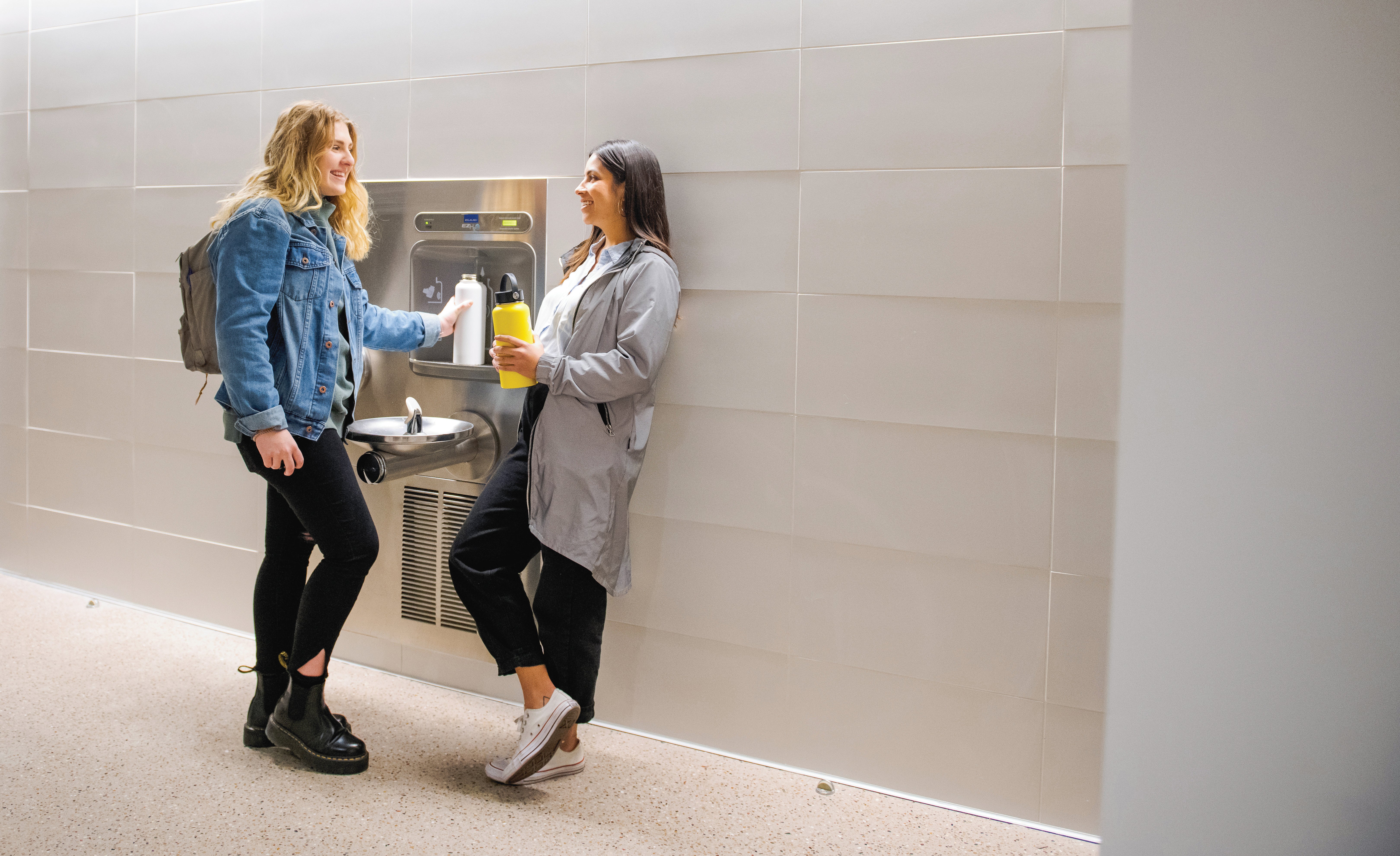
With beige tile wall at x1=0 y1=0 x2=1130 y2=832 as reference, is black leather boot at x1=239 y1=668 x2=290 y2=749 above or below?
below

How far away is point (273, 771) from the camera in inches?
88.2

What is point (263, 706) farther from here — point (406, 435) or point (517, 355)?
point (517, 355)

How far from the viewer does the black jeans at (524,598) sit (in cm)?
217

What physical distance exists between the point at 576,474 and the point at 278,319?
0.74m

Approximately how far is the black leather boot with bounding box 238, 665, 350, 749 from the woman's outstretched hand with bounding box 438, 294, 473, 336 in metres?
0.95

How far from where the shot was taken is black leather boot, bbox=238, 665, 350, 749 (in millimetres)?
2336

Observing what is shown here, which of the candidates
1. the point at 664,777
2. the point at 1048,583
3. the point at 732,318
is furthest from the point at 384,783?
the point at 1048,583

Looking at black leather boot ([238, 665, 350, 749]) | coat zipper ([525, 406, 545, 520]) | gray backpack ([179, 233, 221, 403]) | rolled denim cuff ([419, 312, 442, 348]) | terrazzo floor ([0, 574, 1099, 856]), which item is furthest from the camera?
rolled denim cuff ([419, 312, 442, 348])

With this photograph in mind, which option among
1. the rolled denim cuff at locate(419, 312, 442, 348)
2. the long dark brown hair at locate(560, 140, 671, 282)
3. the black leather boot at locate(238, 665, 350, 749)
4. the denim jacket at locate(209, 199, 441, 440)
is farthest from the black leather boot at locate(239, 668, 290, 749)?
the long dark brown hair at locate(560, 140, 671, 282)

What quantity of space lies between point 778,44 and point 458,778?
1.86 meters

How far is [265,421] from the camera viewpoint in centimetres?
200

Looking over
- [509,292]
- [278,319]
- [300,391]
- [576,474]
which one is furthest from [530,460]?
[278,319]

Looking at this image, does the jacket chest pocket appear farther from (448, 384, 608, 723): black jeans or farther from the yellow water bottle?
(448, 384, 608, 723): black jeans

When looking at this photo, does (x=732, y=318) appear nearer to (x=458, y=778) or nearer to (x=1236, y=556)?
(x=458, y=778)
